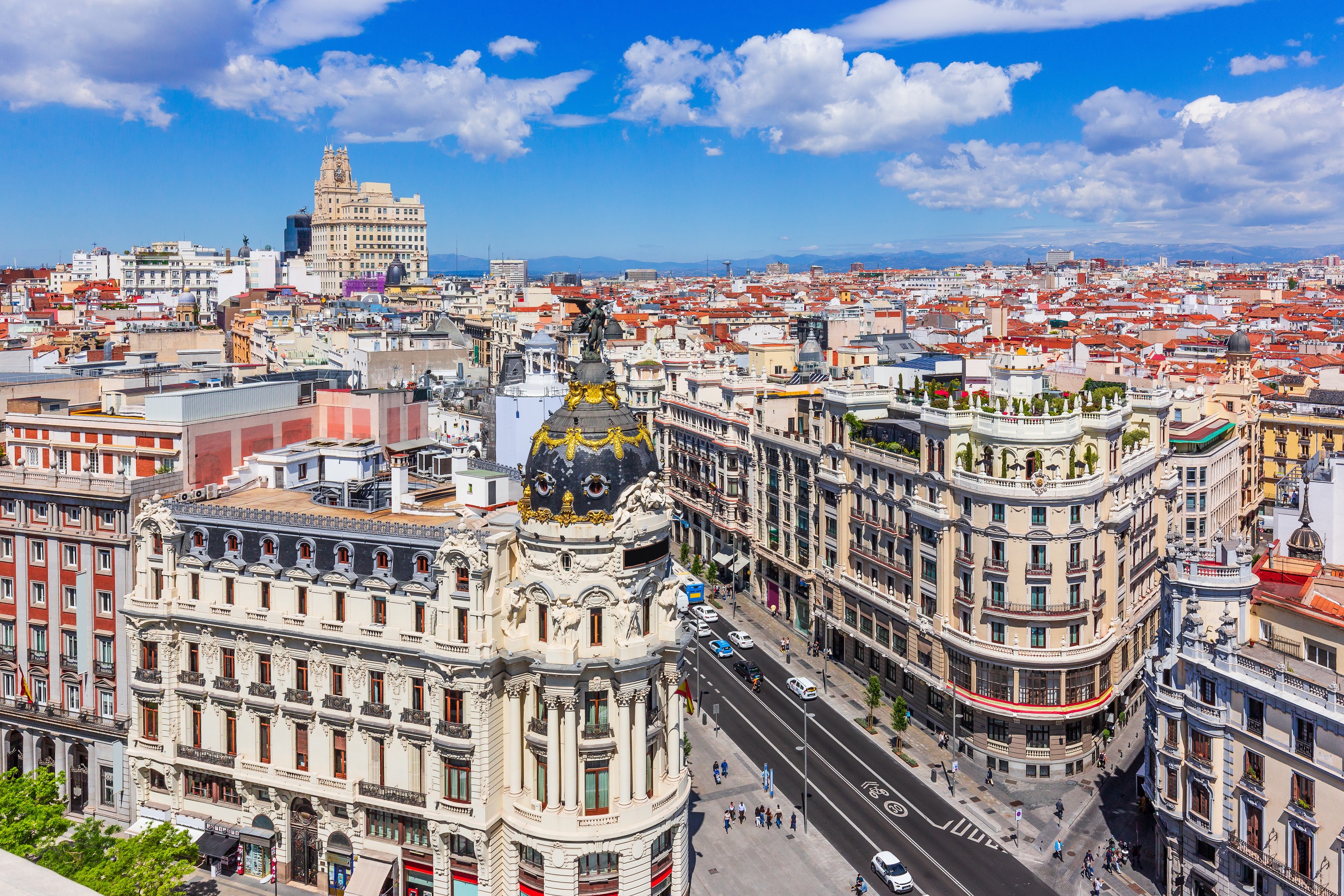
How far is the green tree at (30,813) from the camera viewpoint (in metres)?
54.1

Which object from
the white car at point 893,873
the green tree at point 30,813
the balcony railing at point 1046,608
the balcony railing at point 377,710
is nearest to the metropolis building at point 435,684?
the balcony railing at point 377,710

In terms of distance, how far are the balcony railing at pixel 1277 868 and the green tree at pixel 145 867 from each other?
52677mm

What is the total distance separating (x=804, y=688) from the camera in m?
91.8

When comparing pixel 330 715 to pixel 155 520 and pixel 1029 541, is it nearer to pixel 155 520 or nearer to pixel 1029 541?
pixel 155 520

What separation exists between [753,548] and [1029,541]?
4389 centimetres

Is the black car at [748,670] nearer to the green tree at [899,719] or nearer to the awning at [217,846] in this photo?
the green tree at [899,719]

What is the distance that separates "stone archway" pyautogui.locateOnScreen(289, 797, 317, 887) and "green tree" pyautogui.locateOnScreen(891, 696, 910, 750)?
41377 mm

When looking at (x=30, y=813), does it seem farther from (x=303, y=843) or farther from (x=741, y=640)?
(x=741, y=640)

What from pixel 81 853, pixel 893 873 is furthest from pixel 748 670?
pixel 81 853

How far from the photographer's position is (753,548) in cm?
11825

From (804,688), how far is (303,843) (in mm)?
42498

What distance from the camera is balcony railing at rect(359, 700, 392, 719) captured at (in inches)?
2404

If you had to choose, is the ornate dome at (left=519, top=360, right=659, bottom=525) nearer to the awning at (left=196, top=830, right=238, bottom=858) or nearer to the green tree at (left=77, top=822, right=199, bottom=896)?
the green tree at (left=77, top=822, right=199, bottom=896)

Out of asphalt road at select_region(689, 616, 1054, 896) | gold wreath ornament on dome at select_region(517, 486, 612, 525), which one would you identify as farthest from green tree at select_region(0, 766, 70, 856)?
asphalt road at select_region(689, 616, 1054, 896)
